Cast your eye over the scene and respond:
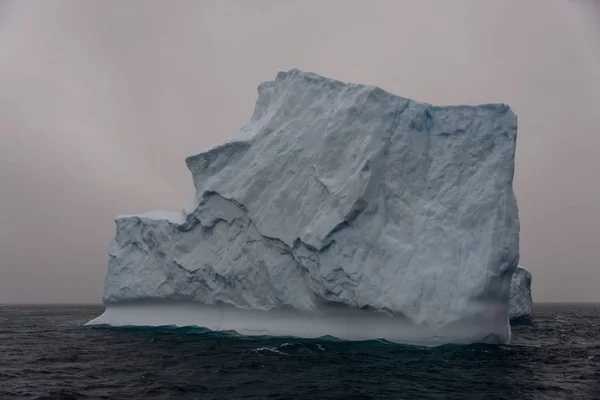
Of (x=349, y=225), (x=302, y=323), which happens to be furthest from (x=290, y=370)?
(x=349, y=225)

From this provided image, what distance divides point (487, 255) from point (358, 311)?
3818 millimetres

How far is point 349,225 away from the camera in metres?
15.2

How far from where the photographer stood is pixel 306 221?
626 inches

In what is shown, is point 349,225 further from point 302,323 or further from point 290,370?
point 290,370

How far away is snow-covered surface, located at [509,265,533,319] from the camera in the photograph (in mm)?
29109

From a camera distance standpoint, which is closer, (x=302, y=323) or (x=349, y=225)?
(x=349, y=225)

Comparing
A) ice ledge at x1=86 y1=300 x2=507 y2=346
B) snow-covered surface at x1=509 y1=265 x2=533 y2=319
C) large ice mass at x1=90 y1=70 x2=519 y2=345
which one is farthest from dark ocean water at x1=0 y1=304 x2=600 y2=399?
snow-covered surface at x1=509 y1=265 x2=533 y2=319

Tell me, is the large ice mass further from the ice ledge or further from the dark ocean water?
the dark ocean water

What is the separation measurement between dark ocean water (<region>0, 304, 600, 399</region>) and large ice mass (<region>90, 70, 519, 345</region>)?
0.99 metres

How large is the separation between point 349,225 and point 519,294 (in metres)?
18.7

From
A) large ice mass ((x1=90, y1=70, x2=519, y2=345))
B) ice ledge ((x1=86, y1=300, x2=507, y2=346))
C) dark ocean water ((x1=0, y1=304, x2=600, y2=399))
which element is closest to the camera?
dark ocean water ((x1=0, y1=304, x2=600, y2=399))

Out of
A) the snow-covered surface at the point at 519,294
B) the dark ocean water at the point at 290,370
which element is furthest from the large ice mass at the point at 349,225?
the snow-covered surface at the point at 519,294

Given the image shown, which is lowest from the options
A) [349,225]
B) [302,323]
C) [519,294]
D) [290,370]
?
[290,370]

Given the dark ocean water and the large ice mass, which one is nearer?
the dark ocean water
